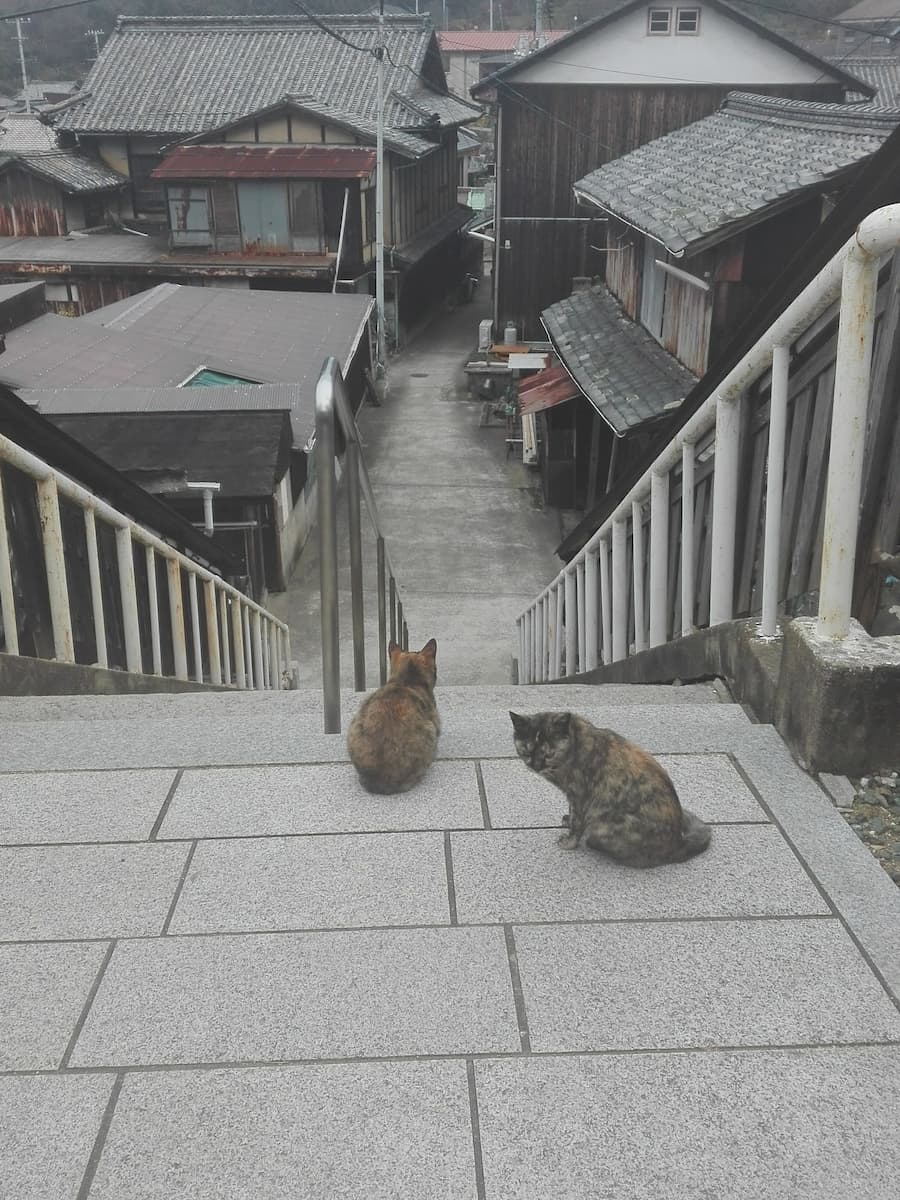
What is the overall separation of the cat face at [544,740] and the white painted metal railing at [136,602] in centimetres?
246

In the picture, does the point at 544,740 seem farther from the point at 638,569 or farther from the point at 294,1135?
the point at 638,569

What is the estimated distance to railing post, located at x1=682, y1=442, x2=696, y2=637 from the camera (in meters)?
4.43

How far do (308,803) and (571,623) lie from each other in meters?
4.52

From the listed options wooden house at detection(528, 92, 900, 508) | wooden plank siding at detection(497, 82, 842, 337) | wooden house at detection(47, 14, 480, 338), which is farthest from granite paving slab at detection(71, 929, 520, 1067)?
wooden house at detection(47, 14, 480, 338)

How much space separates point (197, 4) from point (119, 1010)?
216 ft

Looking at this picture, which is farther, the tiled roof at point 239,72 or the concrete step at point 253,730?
the tiled roof at point 239,72

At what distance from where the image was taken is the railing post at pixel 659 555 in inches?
189

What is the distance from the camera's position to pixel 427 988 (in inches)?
91.0

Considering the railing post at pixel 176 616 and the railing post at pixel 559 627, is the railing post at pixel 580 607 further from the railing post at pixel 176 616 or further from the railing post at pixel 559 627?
the railing post at pixel 176 616

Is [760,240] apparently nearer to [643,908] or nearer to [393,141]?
[643,908]

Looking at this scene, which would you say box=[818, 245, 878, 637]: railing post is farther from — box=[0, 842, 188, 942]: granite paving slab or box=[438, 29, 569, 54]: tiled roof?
box=[438, 29, 569, 54]: tiled roof

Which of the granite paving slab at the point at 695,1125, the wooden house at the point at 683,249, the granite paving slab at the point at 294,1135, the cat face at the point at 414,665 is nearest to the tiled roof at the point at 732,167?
the wooden house at the point at 683,249

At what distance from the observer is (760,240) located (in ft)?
35.9

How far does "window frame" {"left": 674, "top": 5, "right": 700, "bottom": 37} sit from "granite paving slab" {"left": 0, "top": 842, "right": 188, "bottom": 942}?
77.4ft
